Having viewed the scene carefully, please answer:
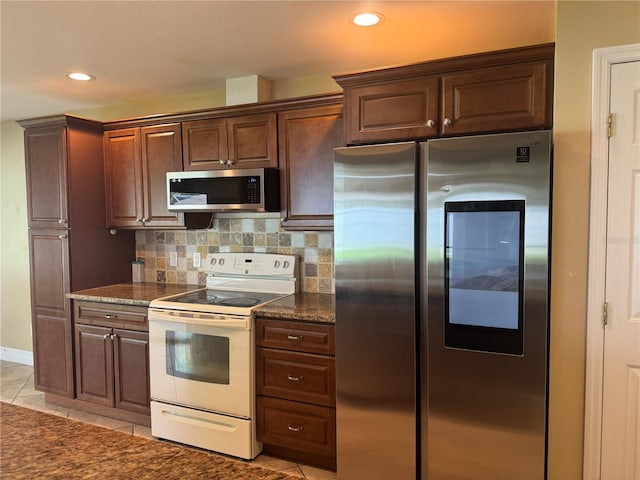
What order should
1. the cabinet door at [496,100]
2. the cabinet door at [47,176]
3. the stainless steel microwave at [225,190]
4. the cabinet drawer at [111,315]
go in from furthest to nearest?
the cabinet door at [47,176] → the cabinet drawer at [111,315] → the stainless steel microwave at [225,190] → the cabinet door at [496,100]

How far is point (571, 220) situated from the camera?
1.99 metres

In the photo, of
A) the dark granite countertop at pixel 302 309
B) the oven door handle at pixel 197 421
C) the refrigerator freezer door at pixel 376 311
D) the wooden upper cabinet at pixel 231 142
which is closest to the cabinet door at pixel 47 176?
the wooden upper cabinet at pixel 231 142

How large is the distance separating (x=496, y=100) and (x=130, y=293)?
2738mm

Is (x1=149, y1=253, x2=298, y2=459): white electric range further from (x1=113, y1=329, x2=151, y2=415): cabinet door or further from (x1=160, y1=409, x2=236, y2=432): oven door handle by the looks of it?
(x1=113, y1=329, x2=151, y2=415): cabinet door

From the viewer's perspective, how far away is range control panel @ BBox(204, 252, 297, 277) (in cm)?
320

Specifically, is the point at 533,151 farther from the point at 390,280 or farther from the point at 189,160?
the point at 189,160

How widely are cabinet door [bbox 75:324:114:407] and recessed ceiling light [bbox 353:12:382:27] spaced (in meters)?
2.61

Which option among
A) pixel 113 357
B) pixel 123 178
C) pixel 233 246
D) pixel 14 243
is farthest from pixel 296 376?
pixel 14 243

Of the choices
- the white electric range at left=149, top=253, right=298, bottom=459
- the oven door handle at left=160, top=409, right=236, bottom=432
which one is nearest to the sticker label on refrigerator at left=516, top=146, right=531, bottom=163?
the white electric range at left=149, top=253, right=298, bottom=459

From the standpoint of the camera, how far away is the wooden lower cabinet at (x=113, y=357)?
3.02 metres

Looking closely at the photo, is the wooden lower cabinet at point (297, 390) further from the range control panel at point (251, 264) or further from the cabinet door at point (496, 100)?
the cabinet door at point (496, 100)

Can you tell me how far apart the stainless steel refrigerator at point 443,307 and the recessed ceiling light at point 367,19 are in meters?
0.67

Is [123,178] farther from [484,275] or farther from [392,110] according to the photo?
[484,275]

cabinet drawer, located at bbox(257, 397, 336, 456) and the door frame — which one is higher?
the door frame
